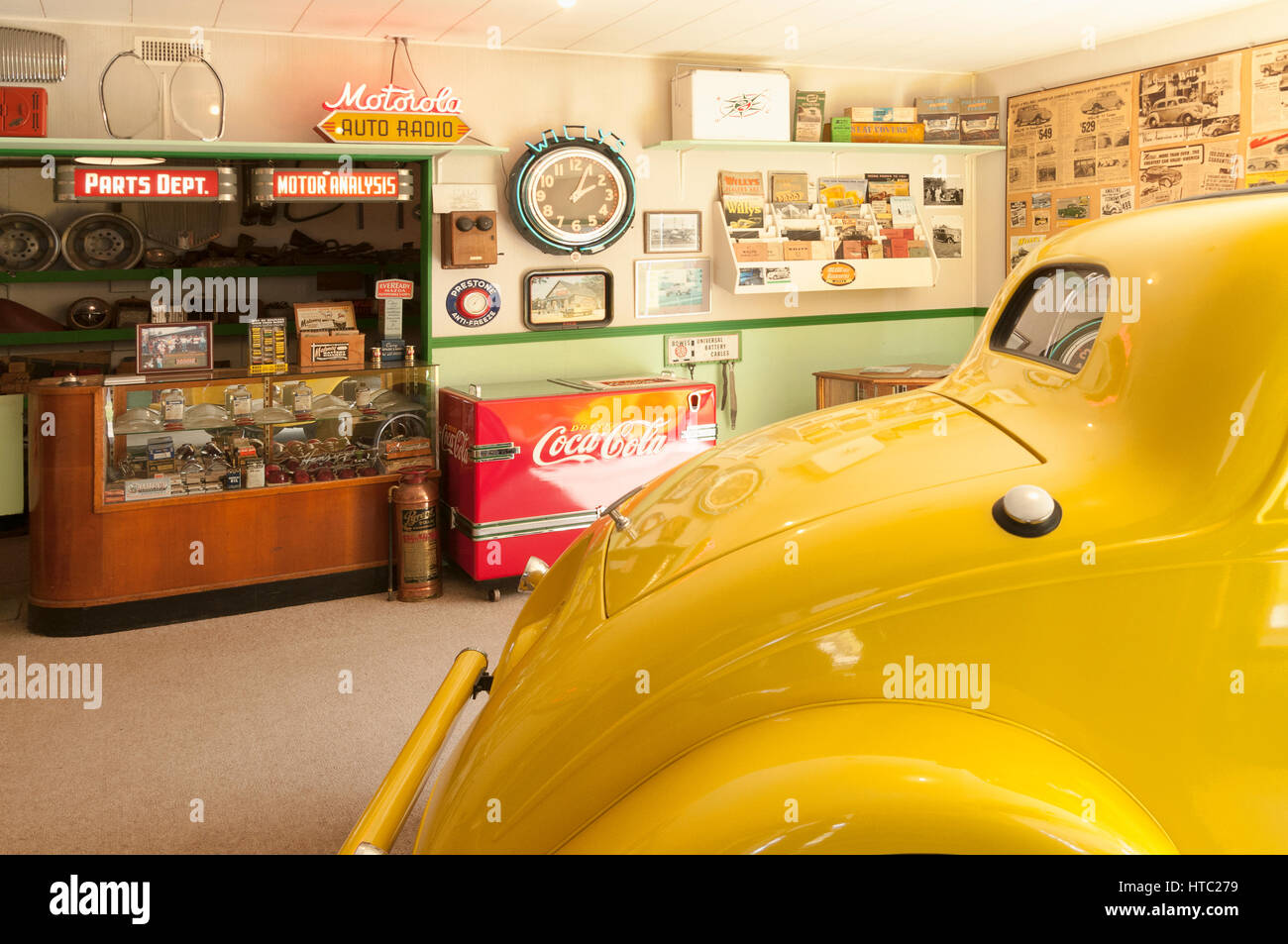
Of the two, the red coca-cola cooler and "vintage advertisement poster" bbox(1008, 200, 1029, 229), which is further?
"vintage advertisement poster" bbox(1008, 200, 1029, 229)

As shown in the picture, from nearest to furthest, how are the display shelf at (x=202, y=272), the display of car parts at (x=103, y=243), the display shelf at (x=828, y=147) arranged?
the display shelf at (x=828, y=147) → the display shelf at (x=202, y=272) → the display of car parts at (x=103, y=243)

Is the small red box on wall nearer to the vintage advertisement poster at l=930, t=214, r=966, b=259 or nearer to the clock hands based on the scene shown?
the clock hands

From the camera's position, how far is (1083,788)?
123 cm

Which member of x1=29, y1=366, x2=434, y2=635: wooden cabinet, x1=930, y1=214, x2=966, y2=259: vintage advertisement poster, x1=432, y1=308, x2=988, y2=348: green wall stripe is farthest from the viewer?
x1=930, y1=214, x2=966, y2=259: vintage advertisement poster

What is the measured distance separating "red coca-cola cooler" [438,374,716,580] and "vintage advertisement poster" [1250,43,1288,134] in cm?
326

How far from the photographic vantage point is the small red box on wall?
4672mm

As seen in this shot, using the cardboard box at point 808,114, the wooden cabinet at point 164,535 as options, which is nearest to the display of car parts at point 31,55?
the wooden cabinet at point 164,535

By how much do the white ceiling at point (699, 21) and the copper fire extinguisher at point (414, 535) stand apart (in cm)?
230

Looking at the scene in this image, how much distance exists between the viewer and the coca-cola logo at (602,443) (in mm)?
5500

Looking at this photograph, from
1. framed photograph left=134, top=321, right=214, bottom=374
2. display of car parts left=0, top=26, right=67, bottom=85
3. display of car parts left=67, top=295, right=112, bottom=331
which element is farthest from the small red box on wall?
display of car parts left=67, top=295, right=112, bottom=331

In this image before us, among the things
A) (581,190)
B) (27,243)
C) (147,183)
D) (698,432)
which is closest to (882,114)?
(581,190)

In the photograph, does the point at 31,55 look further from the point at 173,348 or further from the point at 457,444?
the point at 457,444

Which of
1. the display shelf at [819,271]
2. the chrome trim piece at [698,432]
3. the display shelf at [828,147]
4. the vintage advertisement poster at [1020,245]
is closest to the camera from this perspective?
the chrome trim piece at [698,432]

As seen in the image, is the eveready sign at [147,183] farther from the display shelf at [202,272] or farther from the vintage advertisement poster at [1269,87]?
the vintage advertisement poster at [1269,87]
